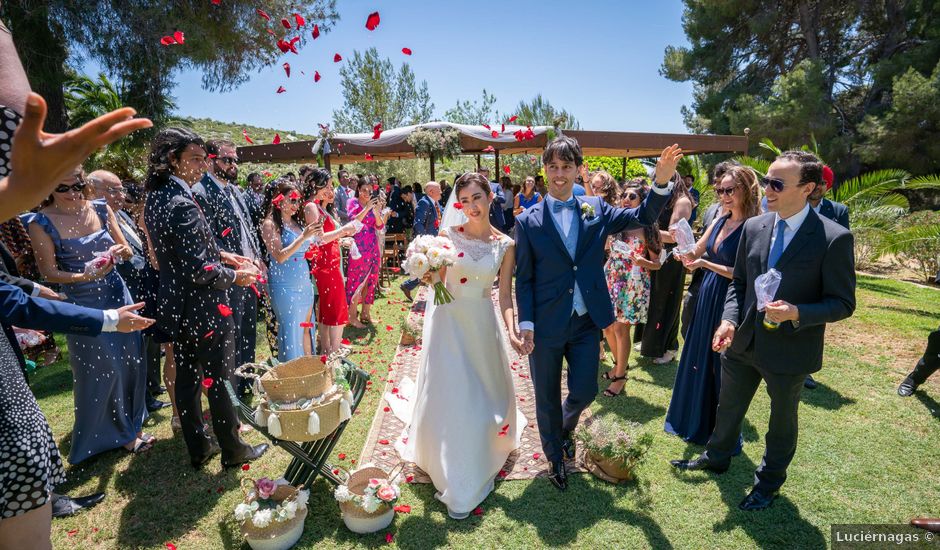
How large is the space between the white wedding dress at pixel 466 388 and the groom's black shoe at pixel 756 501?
1.71 meters

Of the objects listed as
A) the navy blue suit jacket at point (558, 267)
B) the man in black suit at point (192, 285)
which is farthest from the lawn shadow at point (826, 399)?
the man in black suit at point (192, 285)

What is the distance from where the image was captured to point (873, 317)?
7750 millimetres

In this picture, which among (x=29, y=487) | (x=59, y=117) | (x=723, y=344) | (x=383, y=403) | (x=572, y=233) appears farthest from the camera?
(x=59, y=117)

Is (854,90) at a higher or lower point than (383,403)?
higher

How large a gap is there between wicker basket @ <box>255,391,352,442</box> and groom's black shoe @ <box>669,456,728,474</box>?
8.96ft

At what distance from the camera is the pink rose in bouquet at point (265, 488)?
3.13 m

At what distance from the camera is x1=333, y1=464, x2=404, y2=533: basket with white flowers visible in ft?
10.3

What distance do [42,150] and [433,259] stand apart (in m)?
2.52

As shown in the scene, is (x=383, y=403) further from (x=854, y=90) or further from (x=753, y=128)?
(x=854, y=90)

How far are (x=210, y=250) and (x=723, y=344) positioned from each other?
3641 mm

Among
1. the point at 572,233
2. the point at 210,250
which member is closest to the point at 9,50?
Answer: the point at 210,250

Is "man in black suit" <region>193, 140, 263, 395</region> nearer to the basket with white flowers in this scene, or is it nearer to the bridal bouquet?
the bridal bouquet

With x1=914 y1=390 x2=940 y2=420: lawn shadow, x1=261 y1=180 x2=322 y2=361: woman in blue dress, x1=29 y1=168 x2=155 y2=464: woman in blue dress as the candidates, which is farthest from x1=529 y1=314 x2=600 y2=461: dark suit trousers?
x1=914 y1=390 x2=940 y2=420: lawn shadow

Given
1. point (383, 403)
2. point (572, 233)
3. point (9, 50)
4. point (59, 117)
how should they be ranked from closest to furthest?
point (9, 50)
point (572, 233)
point (383, 403)
point (59, 117)
